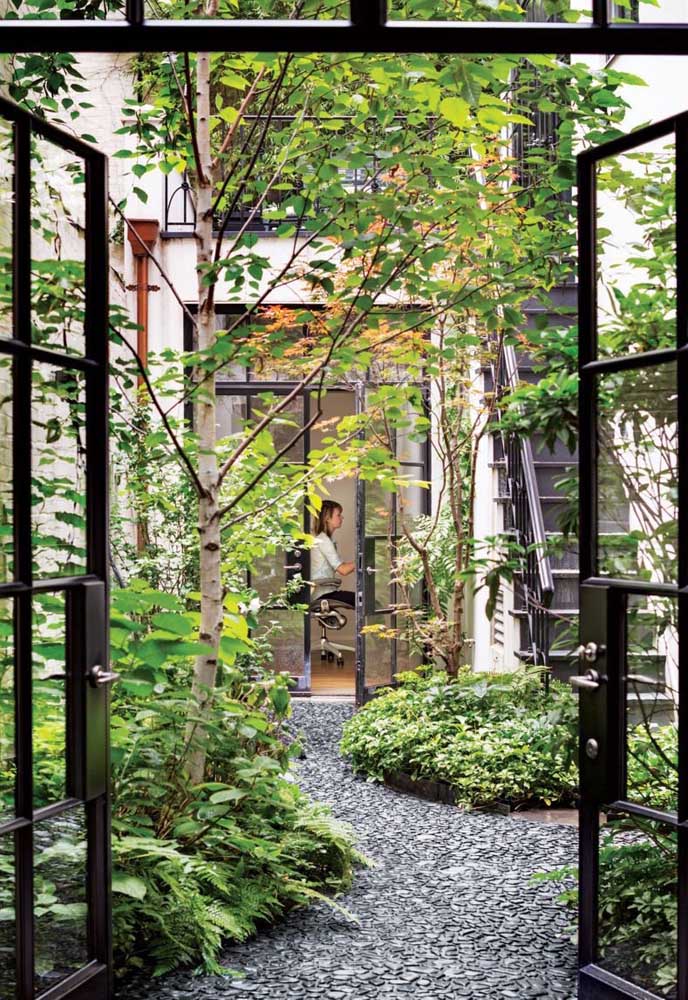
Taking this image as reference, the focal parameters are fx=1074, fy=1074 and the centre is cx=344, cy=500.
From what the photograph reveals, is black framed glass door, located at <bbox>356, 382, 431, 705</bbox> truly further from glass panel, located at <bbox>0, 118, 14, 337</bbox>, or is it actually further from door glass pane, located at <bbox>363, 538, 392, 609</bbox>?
glass panel, located at <bbox>0, 118, 14, 337</bbox>

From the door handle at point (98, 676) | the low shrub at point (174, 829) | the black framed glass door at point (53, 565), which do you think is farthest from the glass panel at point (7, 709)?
the door handle at point (98, 676)

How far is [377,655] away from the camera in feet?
27.3

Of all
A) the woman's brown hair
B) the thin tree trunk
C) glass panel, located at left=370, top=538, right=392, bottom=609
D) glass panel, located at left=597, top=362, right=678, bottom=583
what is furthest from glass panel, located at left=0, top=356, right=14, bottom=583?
the woman's brown hair

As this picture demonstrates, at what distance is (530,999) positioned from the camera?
3088 mm

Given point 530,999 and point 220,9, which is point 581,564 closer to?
point 530,999

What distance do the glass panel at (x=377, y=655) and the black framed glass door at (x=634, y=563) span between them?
518 cm

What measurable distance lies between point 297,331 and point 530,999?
7.25 m

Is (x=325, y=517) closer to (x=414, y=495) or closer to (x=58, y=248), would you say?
(x=414, y=495)

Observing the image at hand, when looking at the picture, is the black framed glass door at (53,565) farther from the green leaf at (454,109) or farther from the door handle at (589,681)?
the door handle at (589,681)

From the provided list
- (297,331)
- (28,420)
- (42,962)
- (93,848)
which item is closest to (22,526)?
(28,420)

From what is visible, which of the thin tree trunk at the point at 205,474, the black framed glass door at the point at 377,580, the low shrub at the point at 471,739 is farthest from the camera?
the black framed glass door at the point at 377,580

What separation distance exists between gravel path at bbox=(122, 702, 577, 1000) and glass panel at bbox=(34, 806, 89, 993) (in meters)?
0.50

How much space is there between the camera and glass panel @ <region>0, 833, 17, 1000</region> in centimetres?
238

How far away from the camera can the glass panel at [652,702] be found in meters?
2.57
